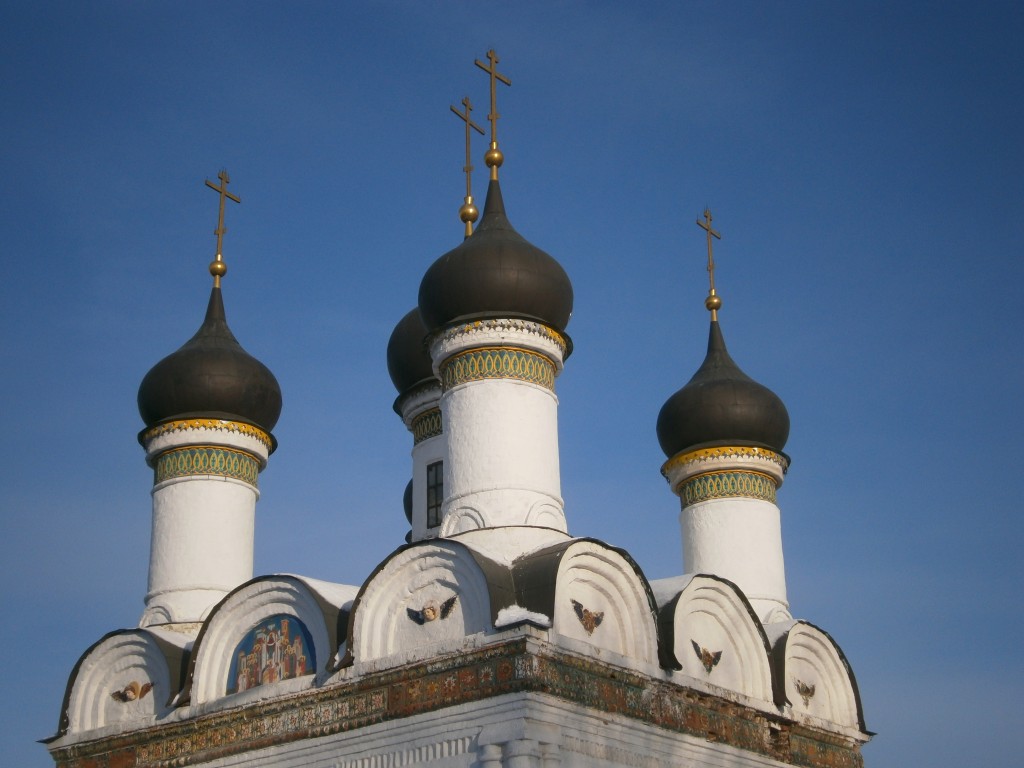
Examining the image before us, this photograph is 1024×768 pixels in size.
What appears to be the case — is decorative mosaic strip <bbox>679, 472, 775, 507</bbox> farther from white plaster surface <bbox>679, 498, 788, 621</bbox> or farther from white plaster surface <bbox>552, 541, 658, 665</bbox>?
white plaster surface <bbox>552, 541, 658, 665</bbox>

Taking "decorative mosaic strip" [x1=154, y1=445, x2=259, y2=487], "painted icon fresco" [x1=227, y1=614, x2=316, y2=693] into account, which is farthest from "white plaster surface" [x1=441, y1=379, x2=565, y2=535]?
"decorative mosaic strip" [x1=154, y1=445, x2=259, y2=487]

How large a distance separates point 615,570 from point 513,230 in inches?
114

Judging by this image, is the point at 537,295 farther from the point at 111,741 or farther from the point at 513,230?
the point at 111,741

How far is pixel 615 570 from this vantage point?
34.2 feet

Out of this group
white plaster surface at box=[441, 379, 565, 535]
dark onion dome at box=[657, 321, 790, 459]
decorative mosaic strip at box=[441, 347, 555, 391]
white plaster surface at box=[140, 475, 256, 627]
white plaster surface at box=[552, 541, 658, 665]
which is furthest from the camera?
dark onion dome at box=[657, 321, 790, 459]

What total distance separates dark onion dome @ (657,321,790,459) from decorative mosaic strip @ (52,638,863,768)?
2700 mm

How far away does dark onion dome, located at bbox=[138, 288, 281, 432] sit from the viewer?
13227 mm

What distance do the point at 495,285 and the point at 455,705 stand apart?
3.14m

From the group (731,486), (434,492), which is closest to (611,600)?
(731,486)

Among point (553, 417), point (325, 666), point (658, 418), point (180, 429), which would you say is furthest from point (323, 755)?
point (658, 418)

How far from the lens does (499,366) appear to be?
446 inches

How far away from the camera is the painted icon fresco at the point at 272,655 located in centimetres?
1079

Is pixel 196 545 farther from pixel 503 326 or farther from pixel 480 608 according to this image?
pixel 480 608

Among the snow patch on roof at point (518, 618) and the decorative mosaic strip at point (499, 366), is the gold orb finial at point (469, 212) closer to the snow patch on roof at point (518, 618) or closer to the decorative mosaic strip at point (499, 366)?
the decorative mosaic strip at point (499, 366)
